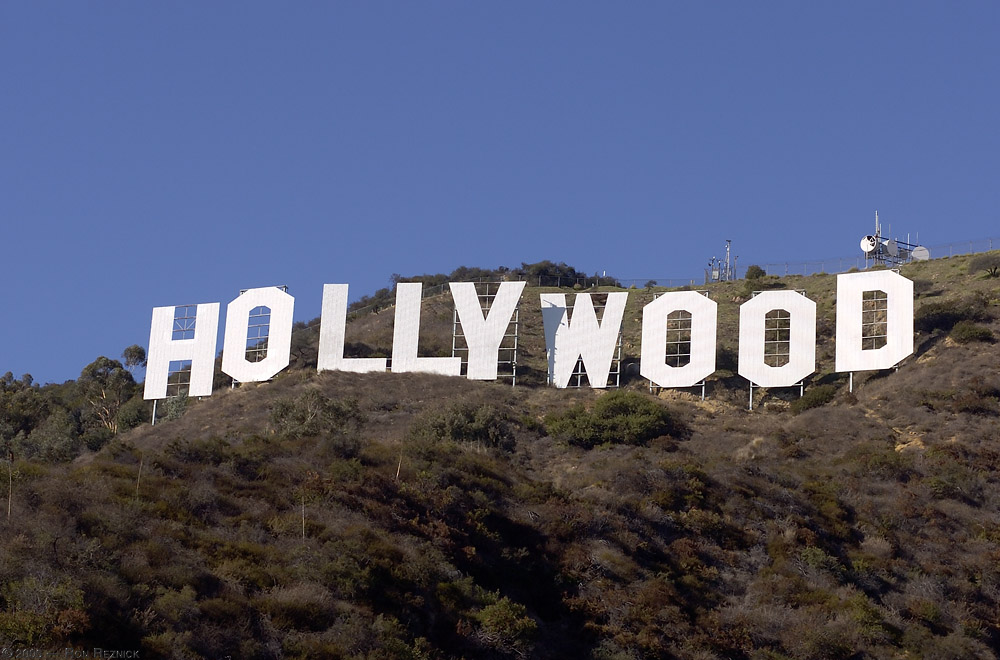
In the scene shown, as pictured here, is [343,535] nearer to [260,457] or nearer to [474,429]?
[260,457]

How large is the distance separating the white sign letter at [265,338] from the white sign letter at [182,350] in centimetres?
77

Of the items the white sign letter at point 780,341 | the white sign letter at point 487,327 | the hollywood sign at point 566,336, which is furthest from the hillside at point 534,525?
the white sign letter at point 780,341

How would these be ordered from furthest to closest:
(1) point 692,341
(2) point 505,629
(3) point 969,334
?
(3) point 969,334
(1) point 692,341
(2) point 505,629

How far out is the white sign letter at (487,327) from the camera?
53.0 metres

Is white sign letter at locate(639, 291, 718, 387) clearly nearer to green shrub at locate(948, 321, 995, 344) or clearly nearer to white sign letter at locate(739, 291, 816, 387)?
white sign letter at locate(739, 291, 816, 387)

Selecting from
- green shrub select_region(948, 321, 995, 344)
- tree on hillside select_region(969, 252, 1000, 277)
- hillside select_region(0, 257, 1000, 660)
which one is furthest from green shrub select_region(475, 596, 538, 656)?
tree on hillside select_region(969, 252, 1000, 277)

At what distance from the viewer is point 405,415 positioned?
48.8m

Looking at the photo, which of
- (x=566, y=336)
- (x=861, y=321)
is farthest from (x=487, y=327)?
(x=861, y=321)

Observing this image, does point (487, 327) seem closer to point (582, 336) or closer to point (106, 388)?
point (582, 336)

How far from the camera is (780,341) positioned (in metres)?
50.9

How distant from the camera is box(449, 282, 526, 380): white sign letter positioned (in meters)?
53.0

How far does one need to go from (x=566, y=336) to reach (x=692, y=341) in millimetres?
5477

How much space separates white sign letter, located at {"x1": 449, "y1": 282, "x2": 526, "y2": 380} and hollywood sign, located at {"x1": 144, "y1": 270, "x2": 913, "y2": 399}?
43 millimetres

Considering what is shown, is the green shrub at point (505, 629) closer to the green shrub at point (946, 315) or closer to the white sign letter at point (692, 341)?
the white sign letter at point (692, 341)
